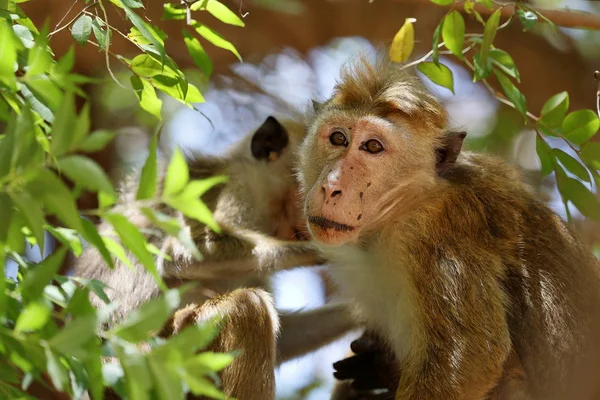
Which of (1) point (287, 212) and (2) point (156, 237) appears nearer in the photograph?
(2) point (156, 237)

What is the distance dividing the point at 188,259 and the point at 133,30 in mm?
2825

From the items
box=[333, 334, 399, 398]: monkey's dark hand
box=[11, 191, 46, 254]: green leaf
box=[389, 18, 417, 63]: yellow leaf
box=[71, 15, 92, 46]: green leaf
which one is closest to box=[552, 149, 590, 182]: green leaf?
box=[389, 18, 417, 63]: yellow leaf

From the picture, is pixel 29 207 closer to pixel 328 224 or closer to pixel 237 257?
pixel 328 224

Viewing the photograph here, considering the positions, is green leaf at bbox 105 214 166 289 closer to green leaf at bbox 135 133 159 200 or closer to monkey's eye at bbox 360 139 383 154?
green leaf at bbox 135 133 159 200

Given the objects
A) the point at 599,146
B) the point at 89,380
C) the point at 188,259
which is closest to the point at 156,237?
the point at 188,259

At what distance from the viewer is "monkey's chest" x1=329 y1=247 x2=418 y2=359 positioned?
17.6ft

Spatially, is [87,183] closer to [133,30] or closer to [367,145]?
[133,30]

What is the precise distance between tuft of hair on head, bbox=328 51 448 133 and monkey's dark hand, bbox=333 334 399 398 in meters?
1.78

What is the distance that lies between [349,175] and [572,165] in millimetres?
1451

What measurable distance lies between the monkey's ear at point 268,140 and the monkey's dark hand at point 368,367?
7.59 ft

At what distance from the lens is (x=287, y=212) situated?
7789 mm

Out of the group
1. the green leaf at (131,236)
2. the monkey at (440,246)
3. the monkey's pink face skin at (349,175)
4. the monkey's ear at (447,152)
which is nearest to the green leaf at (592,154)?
the monkey at (440,246)

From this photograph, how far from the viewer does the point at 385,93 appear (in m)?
5.57

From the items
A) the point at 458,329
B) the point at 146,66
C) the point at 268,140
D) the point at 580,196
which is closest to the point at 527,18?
the point at 580,196
